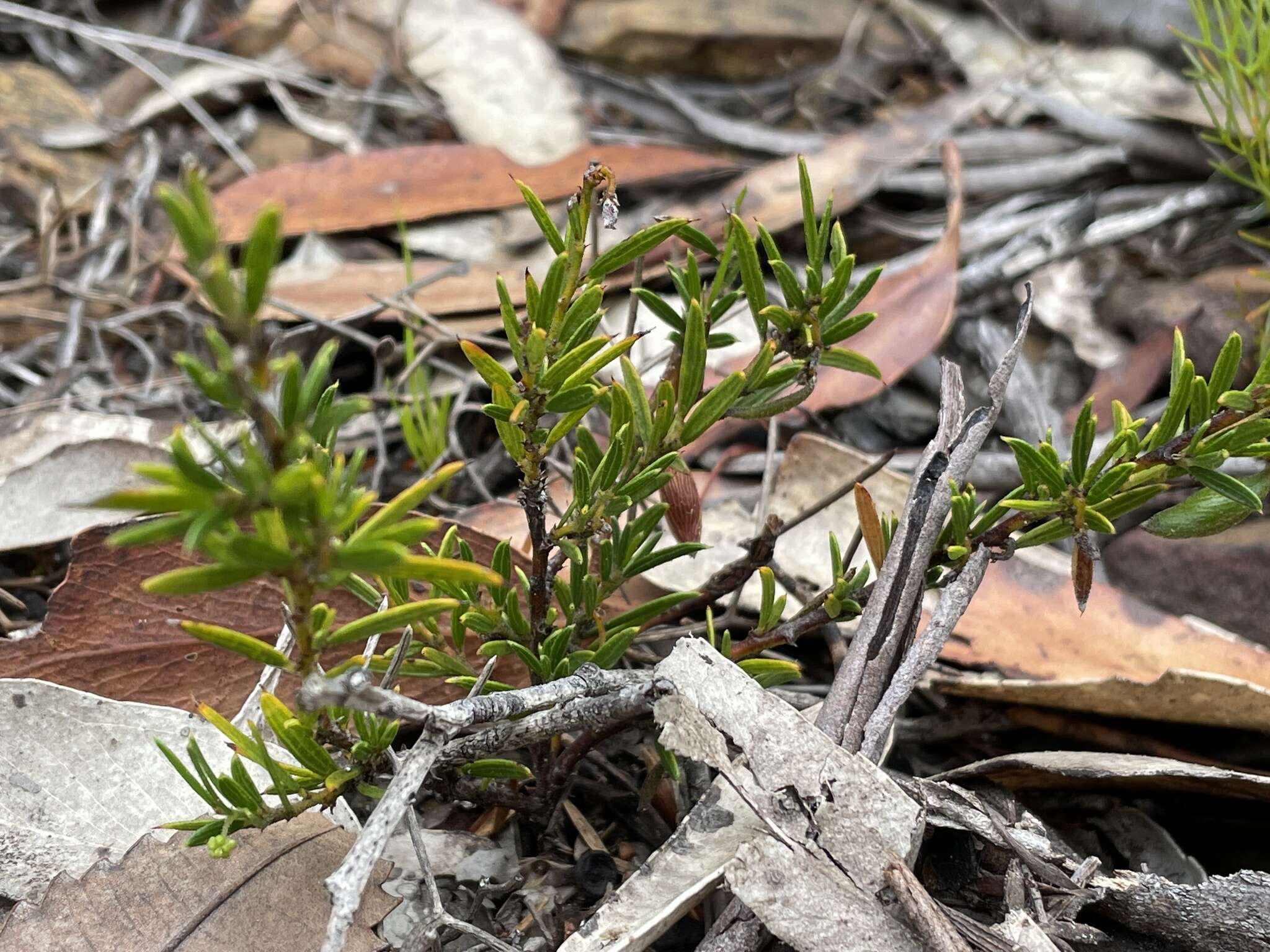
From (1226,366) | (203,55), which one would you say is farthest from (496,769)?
(203,55)

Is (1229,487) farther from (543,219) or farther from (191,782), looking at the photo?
(191,782)

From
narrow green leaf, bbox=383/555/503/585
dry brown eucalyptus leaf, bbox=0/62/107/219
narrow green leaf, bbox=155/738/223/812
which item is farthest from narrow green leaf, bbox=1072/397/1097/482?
dry brown eucalyptus leaf, bbox=0/62/107/219

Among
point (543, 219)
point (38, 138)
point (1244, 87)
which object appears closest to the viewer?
point (543, 219)

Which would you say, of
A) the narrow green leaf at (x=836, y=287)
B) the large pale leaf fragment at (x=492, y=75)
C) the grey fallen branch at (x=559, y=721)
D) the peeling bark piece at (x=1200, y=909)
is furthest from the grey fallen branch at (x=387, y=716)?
the large pale leaf fragment at (x=492, y=75)

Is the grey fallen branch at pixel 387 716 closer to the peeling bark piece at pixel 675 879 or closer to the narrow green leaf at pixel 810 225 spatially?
the peeling bark piece at pixel 675 879

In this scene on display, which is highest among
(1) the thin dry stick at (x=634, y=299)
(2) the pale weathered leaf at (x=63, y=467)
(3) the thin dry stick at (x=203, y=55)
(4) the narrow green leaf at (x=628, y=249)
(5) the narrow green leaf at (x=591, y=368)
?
(4) the narrow green leaf at (x=628, y=249)

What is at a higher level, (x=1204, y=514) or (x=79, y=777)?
(x=1204, y=514)

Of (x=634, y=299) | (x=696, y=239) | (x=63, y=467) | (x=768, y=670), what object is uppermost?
(x=696, y=239)
